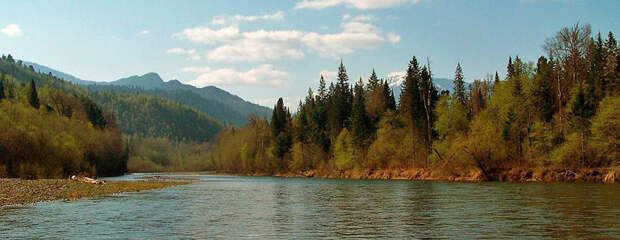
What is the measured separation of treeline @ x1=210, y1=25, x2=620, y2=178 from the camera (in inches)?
2709

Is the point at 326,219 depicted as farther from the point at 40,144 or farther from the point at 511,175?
the point at 40,144

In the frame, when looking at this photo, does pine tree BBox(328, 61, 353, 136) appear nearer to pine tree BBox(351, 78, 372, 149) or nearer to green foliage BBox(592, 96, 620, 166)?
pine tree BBox(351, 78, 372, 149)

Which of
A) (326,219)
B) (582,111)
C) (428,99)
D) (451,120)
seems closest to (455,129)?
(451,120)

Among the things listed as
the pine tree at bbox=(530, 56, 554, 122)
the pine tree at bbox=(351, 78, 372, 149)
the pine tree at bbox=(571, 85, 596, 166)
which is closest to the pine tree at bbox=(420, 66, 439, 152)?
the pine tree at bbox=(351, 78, 372, 149)

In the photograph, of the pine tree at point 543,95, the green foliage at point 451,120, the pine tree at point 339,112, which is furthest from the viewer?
the pine tree at point 339,112

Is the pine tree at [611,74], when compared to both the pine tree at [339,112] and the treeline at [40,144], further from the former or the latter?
the treeline at [40,144]

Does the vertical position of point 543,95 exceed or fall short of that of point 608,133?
it exceeds it

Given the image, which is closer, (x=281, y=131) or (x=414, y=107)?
(x=414, y=107)

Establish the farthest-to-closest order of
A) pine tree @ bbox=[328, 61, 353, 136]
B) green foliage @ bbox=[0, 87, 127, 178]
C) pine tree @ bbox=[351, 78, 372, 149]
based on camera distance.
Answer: pine tree @ bbox=[328, 61, 353, 136] < pine tree @ bbox=[351, 78, 372, 149] < green foliage @ bbox=[0, 87, 127, 178]

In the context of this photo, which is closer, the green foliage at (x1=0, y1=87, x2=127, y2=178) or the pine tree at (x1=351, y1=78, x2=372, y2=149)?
the green foliage at (x1=0, y1=87, x2=127, y2=178)

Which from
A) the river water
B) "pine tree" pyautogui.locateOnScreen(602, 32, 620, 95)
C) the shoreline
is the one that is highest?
"pine tree" pyautogui.locateOnScreen(602, 32, 620, 95)

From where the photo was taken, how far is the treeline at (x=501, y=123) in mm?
68812

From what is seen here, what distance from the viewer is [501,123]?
7900 cm

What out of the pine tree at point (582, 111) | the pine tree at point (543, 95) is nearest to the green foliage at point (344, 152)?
the pine tree at point (543, 95)
